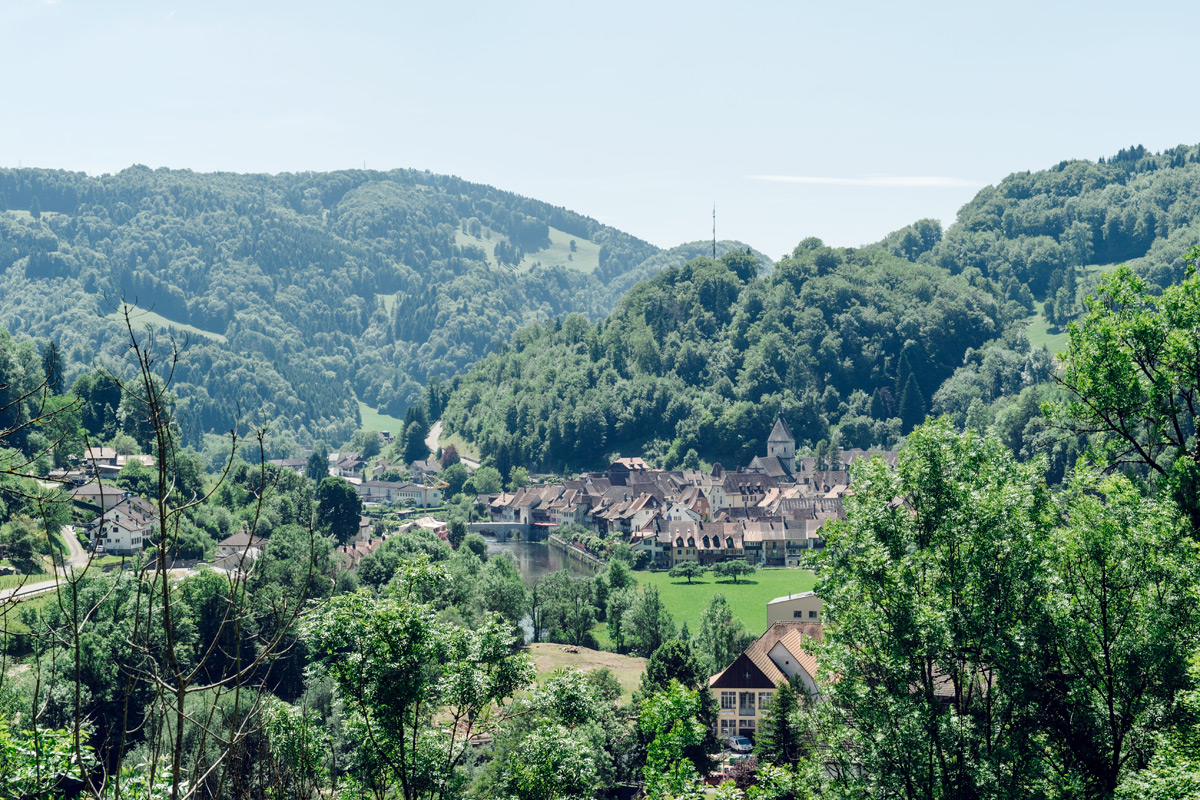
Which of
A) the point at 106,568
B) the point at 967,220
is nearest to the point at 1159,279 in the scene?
the point at 967,220

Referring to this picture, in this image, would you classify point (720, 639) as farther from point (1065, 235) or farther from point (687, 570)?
point (1065, 235)

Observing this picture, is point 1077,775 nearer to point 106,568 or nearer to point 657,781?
point 657,781

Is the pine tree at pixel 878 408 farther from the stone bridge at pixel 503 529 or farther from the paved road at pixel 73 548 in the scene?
the paved road at pixel 73 548

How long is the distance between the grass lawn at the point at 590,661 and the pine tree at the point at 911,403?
310ft

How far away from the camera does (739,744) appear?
35688mm

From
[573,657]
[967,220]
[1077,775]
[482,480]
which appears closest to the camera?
[1077,775]

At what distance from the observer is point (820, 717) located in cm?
1441

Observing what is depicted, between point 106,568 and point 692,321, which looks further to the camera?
point 692,321

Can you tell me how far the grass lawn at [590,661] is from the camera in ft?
144

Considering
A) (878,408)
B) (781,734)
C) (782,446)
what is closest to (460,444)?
(782,446)

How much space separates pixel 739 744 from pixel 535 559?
2136 inches

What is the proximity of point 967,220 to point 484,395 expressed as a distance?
104557mm

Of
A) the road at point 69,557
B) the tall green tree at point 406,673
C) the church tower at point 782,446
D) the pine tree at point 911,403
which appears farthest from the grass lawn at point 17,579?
the pine tree at point 911,403

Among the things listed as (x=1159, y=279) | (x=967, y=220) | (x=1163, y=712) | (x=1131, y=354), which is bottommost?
(x=1163, y=712)
